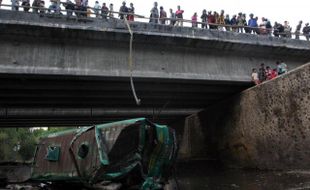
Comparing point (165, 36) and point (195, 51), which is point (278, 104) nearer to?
point (195, 51)

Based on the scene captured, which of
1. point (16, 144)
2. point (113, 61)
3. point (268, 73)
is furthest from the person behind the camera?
point (16, 144)

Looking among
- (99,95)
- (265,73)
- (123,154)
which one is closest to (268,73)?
(265,73)

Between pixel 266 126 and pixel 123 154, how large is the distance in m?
9.67

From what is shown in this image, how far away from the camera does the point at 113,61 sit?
1617 centimetres

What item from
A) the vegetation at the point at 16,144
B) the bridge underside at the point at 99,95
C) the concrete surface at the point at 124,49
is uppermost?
the concrete surface at the point at 124,49

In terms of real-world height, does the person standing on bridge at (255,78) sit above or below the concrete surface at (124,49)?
below

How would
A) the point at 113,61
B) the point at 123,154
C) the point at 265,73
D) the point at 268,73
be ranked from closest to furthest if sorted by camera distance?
the point at 123,154, the point at 113,61, the point at 268,73, the point at 265,73

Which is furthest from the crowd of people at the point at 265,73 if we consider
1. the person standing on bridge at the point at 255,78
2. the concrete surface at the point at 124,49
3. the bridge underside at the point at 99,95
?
the bridge underside at the point at 99,95

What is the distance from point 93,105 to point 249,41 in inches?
422

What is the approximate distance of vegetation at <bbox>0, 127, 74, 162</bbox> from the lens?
56.1m

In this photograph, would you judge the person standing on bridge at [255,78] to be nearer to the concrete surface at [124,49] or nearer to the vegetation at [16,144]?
the concrete surface at [124,49]

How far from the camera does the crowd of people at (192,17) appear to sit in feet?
52.0

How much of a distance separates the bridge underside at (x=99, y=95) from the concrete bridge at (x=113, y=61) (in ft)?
0.17

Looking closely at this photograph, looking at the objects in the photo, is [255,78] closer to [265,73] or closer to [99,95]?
[265,73]
